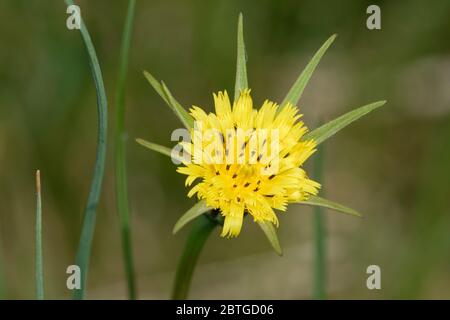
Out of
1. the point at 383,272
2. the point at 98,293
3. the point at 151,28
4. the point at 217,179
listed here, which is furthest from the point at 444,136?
the point at 217,179

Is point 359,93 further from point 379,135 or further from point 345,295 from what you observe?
point 345,295

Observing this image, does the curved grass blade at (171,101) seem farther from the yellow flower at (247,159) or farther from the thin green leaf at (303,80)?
the thin green leaf at (303,80)

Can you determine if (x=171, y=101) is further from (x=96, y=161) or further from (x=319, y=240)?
(x=319, y=240)

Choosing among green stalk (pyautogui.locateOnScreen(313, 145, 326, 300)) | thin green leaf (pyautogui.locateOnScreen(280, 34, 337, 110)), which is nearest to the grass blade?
thin green leaf (pyautogui.locateOnScreen(280, 34, 337, 110))

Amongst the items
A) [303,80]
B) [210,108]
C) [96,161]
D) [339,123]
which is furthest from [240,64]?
[210,108]

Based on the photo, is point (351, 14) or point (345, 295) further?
point (351, 14)
